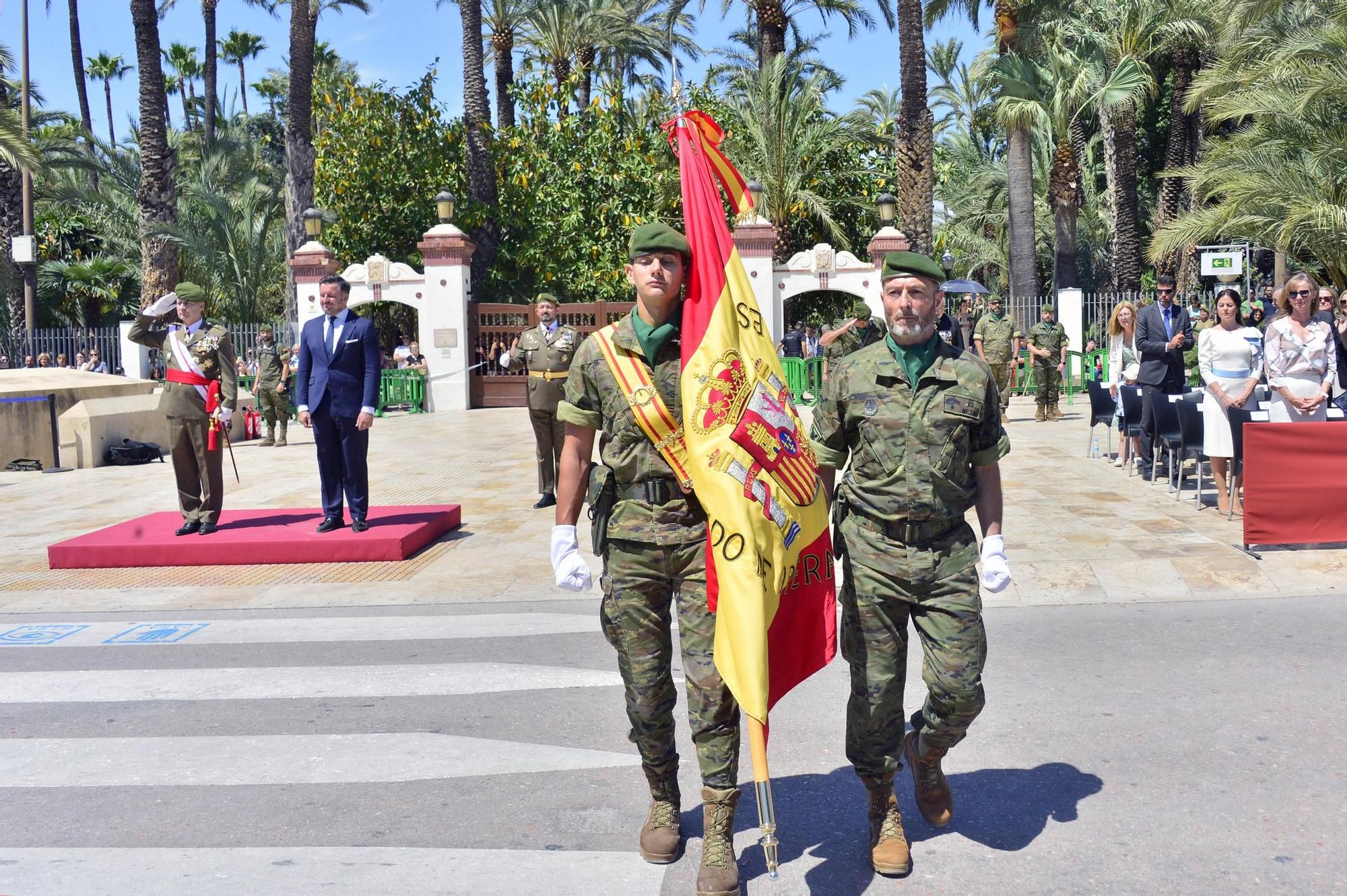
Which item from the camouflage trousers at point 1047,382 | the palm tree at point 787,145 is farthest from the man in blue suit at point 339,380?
the palm tree at point 787,145

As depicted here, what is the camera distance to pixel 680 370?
379cm

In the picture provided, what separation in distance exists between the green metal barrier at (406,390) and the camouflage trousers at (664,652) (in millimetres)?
21341

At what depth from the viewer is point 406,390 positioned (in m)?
25.0

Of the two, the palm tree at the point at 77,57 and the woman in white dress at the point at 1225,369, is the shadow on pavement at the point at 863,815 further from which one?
the palm tree at the point at 77,57

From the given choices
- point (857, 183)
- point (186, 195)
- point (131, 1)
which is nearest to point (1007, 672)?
point (131, 1)

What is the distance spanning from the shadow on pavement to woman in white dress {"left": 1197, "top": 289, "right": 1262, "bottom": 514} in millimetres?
5866

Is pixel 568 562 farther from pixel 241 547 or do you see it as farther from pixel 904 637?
pixel 241 547

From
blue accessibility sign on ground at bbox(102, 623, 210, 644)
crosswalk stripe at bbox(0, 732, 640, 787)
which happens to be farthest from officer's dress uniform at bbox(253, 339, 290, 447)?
crosswalk stripe at bbox(0, 732, 640, 787)

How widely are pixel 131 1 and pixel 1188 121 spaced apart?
975 inches

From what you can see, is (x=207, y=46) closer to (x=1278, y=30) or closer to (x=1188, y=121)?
(x=1188, y=121)

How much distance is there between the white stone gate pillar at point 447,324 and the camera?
24906 millimetres

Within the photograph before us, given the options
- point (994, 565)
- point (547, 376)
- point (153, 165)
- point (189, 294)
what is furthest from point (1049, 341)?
point (153, 165)

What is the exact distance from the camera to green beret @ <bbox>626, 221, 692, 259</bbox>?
3.78 m

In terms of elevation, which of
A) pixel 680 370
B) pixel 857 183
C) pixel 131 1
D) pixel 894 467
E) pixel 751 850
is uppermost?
pixel 131 1
